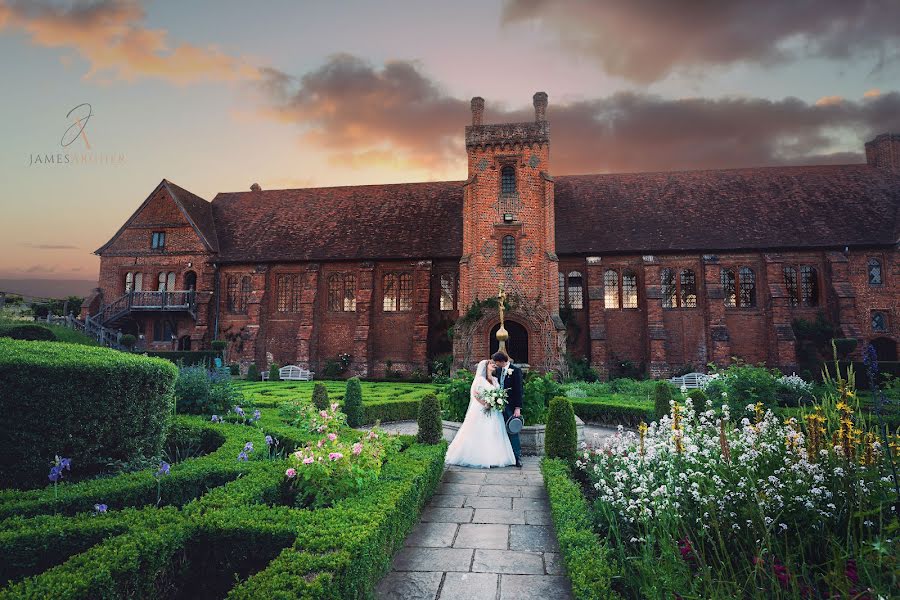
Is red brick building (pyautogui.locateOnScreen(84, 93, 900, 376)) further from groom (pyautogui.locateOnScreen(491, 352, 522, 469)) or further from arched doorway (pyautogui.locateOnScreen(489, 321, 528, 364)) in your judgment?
groom (pyautogui.locateOnScreen(491, 352, 522, 469))

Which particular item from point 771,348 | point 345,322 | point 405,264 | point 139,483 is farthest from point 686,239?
point 139,483

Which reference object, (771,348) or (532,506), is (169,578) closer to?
(532,506)

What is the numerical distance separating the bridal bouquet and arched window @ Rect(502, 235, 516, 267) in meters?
15.6

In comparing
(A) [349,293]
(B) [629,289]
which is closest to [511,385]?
(B) [629,289]

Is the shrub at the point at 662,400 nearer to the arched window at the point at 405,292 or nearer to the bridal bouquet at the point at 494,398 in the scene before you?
the bridal bouquet at the point at 494,398

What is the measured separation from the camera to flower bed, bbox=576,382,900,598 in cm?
337

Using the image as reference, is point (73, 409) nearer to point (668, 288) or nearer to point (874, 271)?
point (668, 288)

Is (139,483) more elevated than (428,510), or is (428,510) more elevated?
(139,483)

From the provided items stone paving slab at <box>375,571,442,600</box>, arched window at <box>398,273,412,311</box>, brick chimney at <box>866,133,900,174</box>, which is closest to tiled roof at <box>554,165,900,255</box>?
brick chimney at <box>866,133,900,174</box>

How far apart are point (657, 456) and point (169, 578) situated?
16.5ft

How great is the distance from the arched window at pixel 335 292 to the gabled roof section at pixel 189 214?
7.71 meters

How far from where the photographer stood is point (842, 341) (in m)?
23.2

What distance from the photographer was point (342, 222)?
30.8 m

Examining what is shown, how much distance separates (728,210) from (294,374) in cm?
2638
